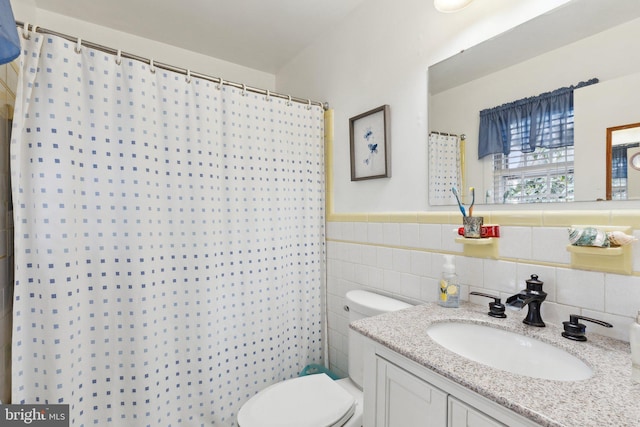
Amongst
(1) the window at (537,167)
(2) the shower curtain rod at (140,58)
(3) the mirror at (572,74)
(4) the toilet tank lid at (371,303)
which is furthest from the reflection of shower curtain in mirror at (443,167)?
(2) the shower curtain rod at (140,58)

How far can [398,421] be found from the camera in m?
0.81

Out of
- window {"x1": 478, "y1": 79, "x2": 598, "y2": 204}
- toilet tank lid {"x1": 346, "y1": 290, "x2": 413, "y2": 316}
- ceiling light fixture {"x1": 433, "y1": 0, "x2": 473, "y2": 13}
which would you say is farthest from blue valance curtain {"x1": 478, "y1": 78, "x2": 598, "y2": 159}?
toilet tank lid {"x1": 346, "y1": 290, "x2": 413, "y2": 316}

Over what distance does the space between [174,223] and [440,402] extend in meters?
1.31

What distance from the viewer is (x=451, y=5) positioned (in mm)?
1108

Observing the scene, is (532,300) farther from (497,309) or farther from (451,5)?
(451,5)

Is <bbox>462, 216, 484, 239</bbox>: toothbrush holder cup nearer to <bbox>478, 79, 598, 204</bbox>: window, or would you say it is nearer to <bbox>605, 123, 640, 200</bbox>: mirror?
<bbox>478, 79, 598, 204</bbox>: window

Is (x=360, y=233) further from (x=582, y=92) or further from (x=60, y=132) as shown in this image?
(x=60, y=132)

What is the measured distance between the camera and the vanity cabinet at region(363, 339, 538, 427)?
0.62 meters

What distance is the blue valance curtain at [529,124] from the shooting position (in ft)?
2.97

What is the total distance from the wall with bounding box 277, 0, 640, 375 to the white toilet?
0.28 m

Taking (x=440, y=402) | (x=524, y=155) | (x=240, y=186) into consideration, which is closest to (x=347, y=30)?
(x=240, y=186)

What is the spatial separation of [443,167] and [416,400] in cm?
89

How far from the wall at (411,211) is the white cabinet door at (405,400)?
48 cm

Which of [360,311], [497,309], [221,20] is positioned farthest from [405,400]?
[221,20]
